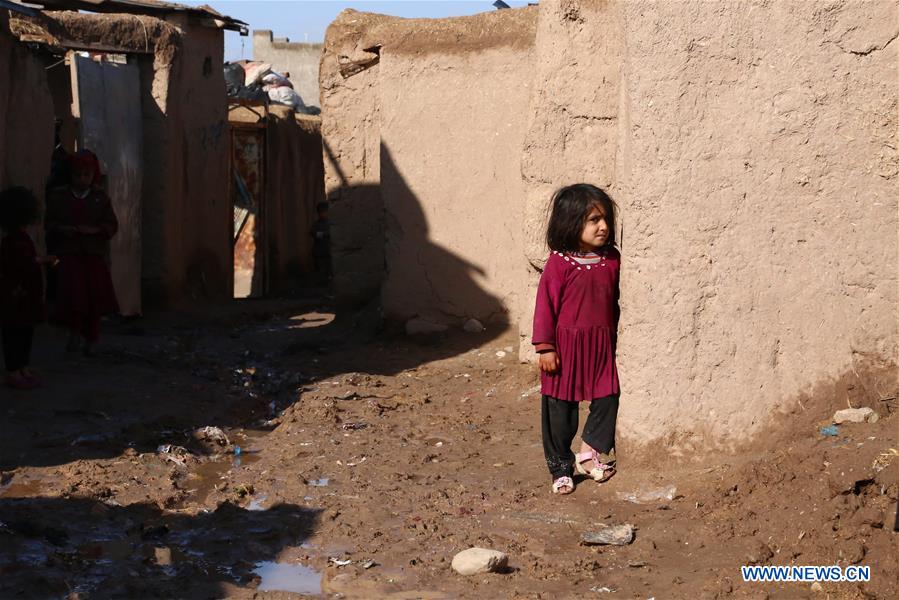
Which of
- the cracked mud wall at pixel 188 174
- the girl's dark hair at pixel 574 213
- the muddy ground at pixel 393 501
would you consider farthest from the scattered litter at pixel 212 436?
the cracked mud wall at pixel 188 174

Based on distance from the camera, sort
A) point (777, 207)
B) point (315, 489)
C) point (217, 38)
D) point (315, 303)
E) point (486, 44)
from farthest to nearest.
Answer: point (315, 303), point (217, 38), point (486, 44), point (315, 489), point (777, 207)

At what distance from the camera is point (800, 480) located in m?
3.91

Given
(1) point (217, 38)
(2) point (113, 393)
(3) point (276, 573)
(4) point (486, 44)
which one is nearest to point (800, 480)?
(3) point (276, 573)

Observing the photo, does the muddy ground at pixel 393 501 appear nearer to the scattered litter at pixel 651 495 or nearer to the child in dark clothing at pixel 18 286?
the scattered litter at pixel 651 495

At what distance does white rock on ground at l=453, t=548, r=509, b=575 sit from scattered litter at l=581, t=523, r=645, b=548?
338 mm

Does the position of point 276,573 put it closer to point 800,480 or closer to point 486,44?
point 800,480

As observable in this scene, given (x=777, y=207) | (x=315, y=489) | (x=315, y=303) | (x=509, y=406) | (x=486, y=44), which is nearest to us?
(x=777, y=207)

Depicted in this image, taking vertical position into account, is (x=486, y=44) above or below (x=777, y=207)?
above

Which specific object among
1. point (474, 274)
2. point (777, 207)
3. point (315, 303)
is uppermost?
point (777, 207)

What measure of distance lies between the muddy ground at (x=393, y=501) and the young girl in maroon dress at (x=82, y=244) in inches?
35.5

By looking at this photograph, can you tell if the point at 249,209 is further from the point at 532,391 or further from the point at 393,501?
the point at 393,501

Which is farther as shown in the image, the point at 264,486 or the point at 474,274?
the point at 474,274

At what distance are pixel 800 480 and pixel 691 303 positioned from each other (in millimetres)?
755

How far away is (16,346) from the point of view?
6637 mm
